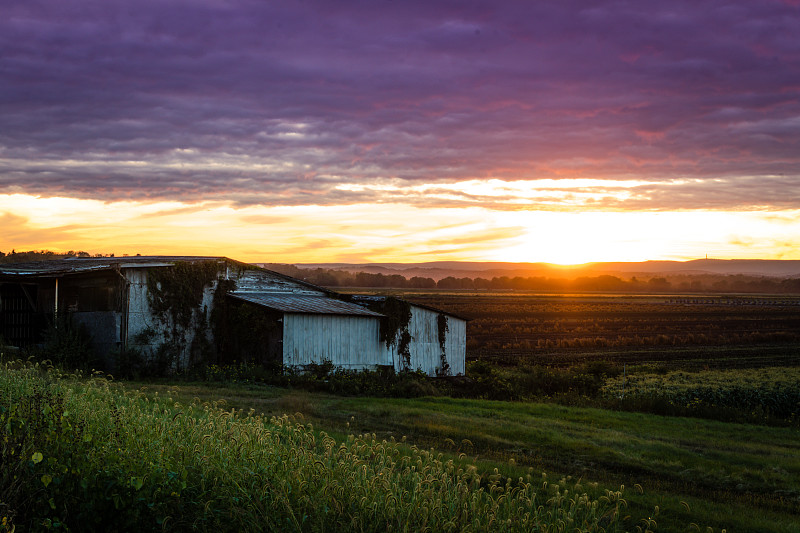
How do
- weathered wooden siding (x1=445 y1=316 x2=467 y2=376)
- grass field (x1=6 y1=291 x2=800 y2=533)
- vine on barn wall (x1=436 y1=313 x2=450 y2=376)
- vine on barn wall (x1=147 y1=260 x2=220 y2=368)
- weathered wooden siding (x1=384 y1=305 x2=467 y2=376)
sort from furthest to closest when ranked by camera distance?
weathered wooden siding (x1=445 y1=316 x2=467 y2=376) → vine on barn wall (x1=436 y1=313 x2=450 y2=376) → weathered wooden siding (x1=384 y1=305 x2=467 y2=376) → vine on barn wall (x1=147 y1=260 x2=220 y2=368) → grass field (x1=6 y1=291 x2=800 y2=533)

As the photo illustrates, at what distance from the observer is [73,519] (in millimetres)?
6344

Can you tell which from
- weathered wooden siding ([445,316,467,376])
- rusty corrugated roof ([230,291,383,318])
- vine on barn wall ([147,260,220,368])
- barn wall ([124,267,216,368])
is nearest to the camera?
barn wall ([124,267,216,368])

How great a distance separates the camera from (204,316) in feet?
82.1

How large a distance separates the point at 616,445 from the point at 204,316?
16387mm

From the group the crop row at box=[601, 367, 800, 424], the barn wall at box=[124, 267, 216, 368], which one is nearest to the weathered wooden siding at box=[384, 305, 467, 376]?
the crop row at box=[601, 367, 800, 424]

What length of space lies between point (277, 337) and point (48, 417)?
55.6 feet

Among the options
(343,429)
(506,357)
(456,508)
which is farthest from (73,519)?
(506,357)

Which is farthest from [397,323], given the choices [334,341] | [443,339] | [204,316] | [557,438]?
[557,438]

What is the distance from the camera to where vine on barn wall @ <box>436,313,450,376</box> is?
28969 millimetres

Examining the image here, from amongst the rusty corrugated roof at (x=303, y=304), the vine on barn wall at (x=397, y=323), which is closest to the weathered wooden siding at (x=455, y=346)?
the vine on barn wall at (x=397, y=323)

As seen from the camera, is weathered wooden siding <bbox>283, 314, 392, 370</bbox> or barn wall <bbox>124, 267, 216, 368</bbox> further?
weathered wooden siding <bbox>283, 314, 392, 370</bbox>

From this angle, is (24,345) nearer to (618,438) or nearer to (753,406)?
(618,438)

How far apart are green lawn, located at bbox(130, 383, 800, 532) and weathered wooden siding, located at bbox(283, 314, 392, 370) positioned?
163 inches

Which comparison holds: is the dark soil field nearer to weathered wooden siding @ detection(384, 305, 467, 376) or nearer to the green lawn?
weathered wooden siding @ detection(384, 305, 467, 376)
